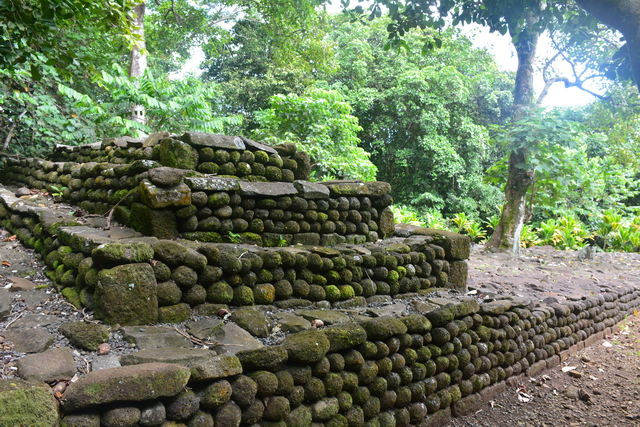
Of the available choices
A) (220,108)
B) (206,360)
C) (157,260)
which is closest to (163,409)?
(206,360)

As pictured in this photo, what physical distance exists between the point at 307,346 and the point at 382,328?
31.2 inches

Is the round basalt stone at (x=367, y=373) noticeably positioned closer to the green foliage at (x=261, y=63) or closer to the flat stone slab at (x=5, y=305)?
the flat stone slab at (x=5, y=305)

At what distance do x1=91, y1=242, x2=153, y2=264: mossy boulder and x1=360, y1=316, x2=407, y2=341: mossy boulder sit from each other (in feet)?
5.35

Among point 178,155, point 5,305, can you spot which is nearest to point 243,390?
A: point 5,305

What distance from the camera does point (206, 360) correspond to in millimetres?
2234

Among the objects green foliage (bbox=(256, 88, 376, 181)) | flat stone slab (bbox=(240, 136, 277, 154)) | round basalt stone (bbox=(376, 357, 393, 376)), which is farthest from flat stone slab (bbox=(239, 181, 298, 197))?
green foliage (bbox=(256, 88, 376, 181))

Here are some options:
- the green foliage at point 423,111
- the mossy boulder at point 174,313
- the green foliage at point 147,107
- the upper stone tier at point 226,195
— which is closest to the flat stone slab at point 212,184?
the upper stone tier at point 226,195

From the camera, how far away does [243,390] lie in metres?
2.30

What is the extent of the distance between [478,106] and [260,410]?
17.4m

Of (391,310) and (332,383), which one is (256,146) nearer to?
(391,310)

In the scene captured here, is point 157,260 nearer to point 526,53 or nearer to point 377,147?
point 526,53

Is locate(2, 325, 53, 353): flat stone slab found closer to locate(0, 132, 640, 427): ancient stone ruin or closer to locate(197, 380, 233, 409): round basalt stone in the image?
locate(0, 132, 640, 427): ancient stone ruin

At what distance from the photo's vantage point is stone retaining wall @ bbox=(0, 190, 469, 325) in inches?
108

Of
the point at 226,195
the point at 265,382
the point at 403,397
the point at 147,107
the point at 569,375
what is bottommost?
the point at 569,375
